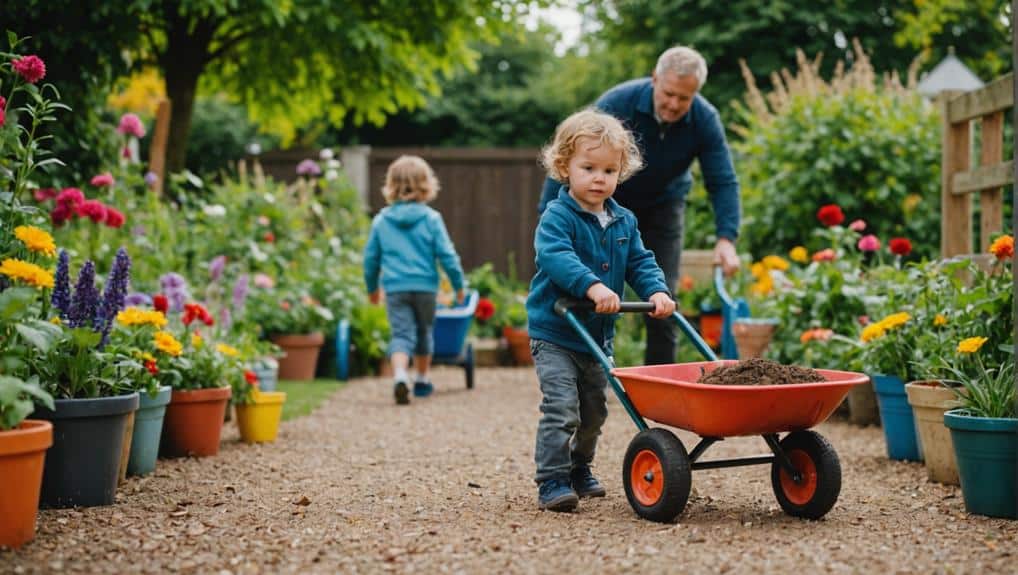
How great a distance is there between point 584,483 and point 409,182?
11.3 feet

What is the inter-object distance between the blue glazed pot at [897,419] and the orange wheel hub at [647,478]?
1.63 m

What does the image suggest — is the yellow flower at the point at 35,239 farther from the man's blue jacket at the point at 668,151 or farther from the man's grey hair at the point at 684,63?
the man's grey hair at the point at 684,63

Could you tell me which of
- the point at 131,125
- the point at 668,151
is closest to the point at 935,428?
the point at 668,151

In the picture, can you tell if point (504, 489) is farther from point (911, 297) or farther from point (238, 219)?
point (238, 219)

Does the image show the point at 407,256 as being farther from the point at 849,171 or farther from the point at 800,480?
the point at 800,480

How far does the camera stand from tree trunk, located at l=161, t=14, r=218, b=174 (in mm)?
8422

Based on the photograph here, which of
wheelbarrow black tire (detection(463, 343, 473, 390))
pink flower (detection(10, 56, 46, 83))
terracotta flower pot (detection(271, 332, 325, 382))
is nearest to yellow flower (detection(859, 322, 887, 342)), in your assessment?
pink flower (detection(10, 56, 46, 83))

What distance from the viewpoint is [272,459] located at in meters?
4.33

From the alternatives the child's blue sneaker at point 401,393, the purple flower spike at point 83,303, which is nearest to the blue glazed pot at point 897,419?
the child's blue sneaker at point 401,393

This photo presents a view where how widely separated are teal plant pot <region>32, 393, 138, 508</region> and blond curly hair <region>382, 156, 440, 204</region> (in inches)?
140

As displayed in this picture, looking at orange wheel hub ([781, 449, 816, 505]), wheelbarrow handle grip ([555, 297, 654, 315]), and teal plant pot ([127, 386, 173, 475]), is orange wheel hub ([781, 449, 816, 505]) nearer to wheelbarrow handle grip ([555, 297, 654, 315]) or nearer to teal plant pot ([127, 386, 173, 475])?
wheelbarrow handle grip ([555, 297, 654, 315])

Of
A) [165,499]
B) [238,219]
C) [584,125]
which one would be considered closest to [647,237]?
[584,125]

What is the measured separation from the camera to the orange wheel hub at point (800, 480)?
3.13 metres

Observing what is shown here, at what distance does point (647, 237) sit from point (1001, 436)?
200 centimetres
